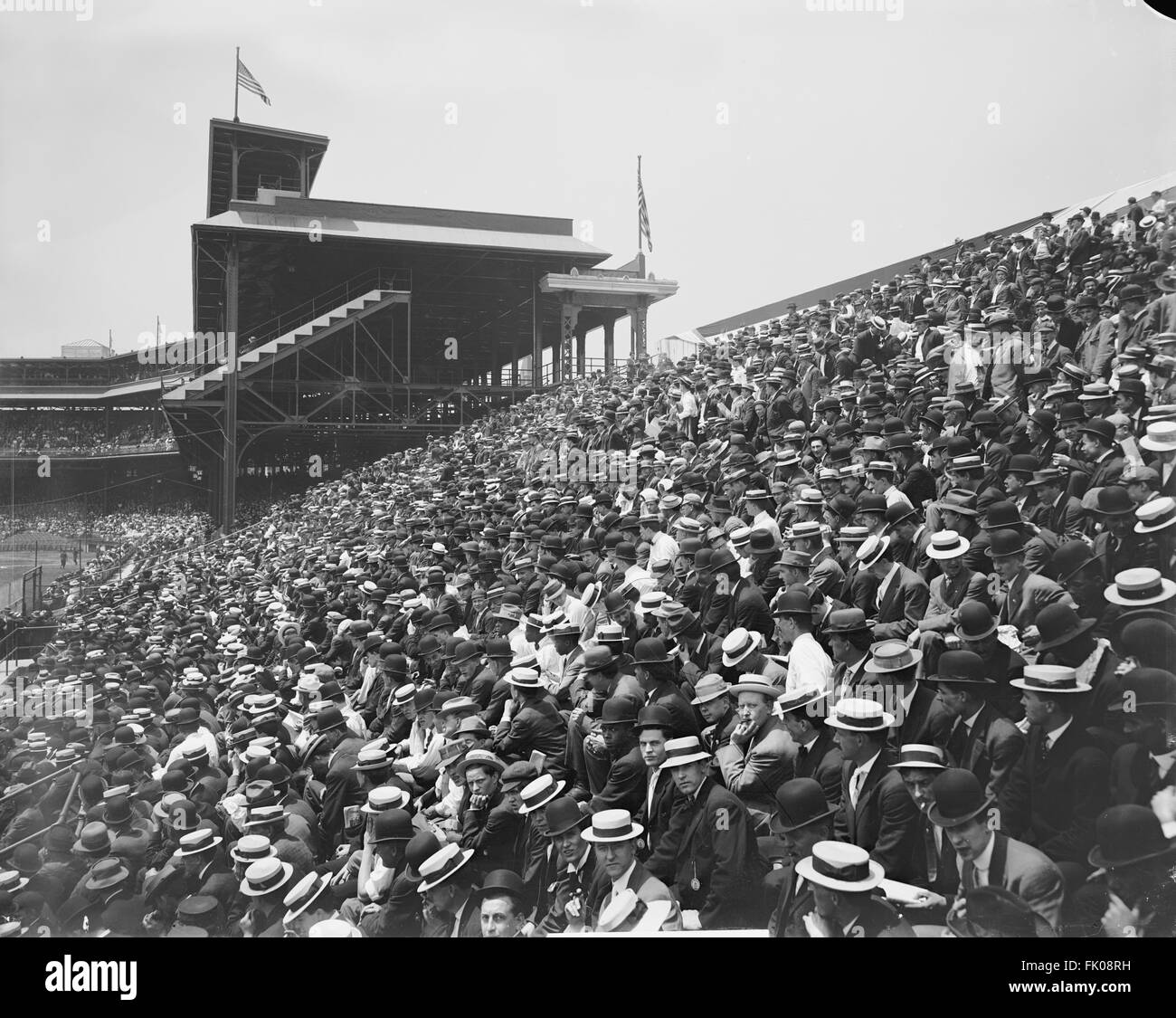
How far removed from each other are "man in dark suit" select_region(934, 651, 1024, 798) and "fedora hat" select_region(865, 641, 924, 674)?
0.93ft

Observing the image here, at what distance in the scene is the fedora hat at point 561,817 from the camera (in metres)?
4.94

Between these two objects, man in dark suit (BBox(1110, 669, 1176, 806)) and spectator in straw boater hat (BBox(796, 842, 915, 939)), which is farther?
man in dark suit (BBox(1110, 669, 1176, 806))

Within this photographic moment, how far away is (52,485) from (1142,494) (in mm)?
33073

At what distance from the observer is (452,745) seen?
6.33m

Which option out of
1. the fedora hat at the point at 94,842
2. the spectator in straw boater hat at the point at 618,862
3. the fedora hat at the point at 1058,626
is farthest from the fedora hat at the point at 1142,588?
the fedora hat at the point at 94,842

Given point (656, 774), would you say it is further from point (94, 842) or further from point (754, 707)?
point (94, 842)

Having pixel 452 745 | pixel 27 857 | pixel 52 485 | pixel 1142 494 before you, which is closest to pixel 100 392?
pixel 52 485

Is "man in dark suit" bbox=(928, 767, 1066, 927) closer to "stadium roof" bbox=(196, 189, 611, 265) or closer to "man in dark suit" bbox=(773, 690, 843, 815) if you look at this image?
"man in dark suit" bbox=(773, 690, 843, 815)

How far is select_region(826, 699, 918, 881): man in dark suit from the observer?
416 cm

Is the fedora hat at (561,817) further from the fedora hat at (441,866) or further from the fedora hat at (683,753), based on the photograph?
the fedora hat at (683,753)

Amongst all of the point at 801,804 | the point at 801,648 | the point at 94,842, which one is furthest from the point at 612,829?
the point at 94,842

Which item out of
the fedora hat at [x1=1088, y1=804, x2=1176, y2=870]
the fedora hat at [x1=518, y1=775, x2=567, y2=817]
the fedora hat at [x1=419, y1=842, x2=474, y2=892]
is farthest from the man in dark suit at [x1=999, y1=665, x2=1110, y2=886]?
the fedora hat at [x1=419, y1=842, x2=474, y2=892]
